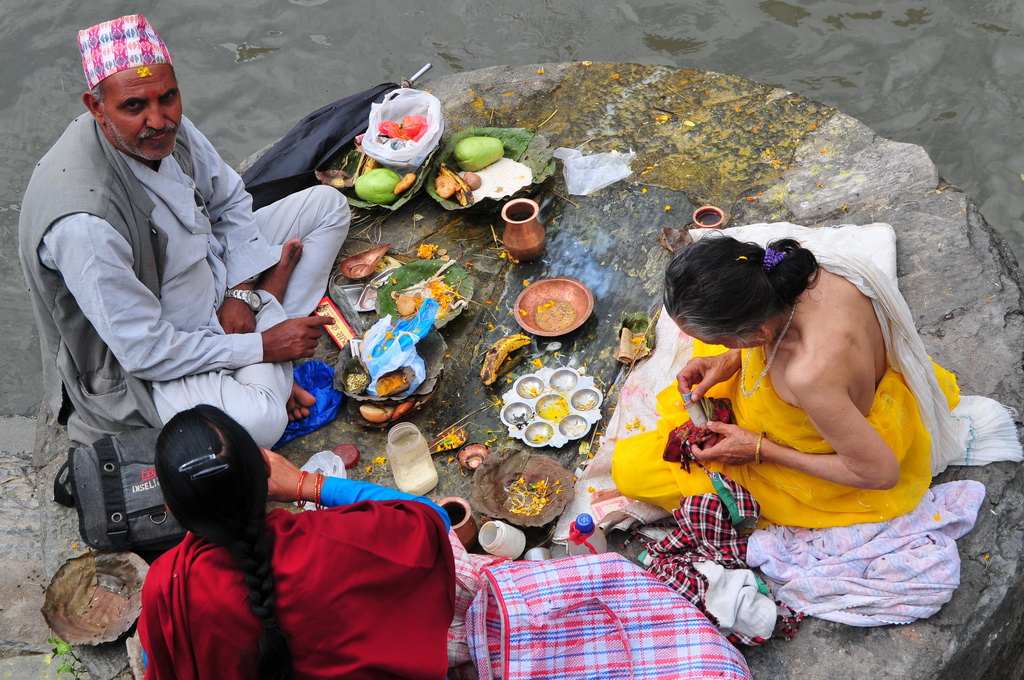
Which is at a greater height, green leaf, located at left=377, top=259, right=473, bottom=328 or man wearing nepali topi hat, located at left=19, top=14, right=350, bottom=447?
man wearing nepali topi hat, located at left=19, top=14, right=350, bottom=447

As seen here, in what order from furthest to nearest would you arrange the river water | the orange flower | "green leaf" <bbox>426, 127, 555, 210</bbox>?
the river water → "green leaf" <bbox>426, 127, 555, 210</bbox> → the orange flower

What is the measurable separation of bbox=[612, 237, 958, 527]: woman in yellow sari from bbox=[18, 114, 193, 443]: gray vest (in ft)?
7.83

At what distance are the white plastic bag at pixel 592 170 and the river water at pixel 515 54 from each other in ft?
8.82

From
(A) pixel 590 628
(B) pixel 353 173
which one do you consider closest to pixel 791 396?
(A) pixel 590 628

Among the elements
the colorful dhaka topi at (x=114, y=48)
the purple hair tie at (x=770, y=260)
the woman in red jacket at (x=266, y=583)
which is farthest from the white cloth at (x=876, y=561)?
the colorful dhaka topi at (x=114, y=48)

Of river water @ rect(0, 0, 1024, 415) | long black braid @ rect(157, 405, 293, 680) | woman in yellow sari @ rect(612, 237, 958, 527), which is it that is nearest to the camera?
long black braid @ rect(157, 405, 293, 680)

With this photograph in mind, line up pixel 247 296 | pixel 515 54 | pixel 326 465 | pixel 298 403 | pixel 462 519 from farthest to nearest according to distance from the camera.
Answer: pixel 515 54
pixel 247 296
pixel 298 403
pixel 326 465
pixel 462 519

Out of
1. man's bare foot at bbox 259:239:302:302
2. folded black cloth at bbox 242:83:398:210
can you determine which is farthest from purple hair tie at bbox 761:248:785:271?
folded black cloth at bbox 242:83:398:210

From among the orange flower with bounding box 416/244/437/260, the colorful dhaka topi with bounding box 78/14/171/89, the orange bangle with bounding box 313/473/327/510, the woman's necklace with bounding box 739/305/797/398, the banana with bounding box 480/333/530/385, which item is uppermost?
the colorful dhaka topi with bounding box 78/14/171/89

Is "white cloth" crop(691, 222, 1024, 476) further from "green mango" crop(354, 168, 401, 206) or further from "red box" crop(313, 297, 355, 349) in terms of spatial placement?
"green mango" crop(354, 168, 401, 206)

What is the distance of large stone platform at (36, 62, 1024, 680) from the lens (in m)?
3.07

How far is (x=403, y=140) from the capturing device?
17.3 ft

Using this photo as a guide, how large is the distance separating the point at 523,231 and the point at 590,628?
98.6 inches

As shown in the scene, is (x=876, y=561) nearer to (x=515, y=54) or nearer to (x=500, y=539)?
(x=500, y=539)
